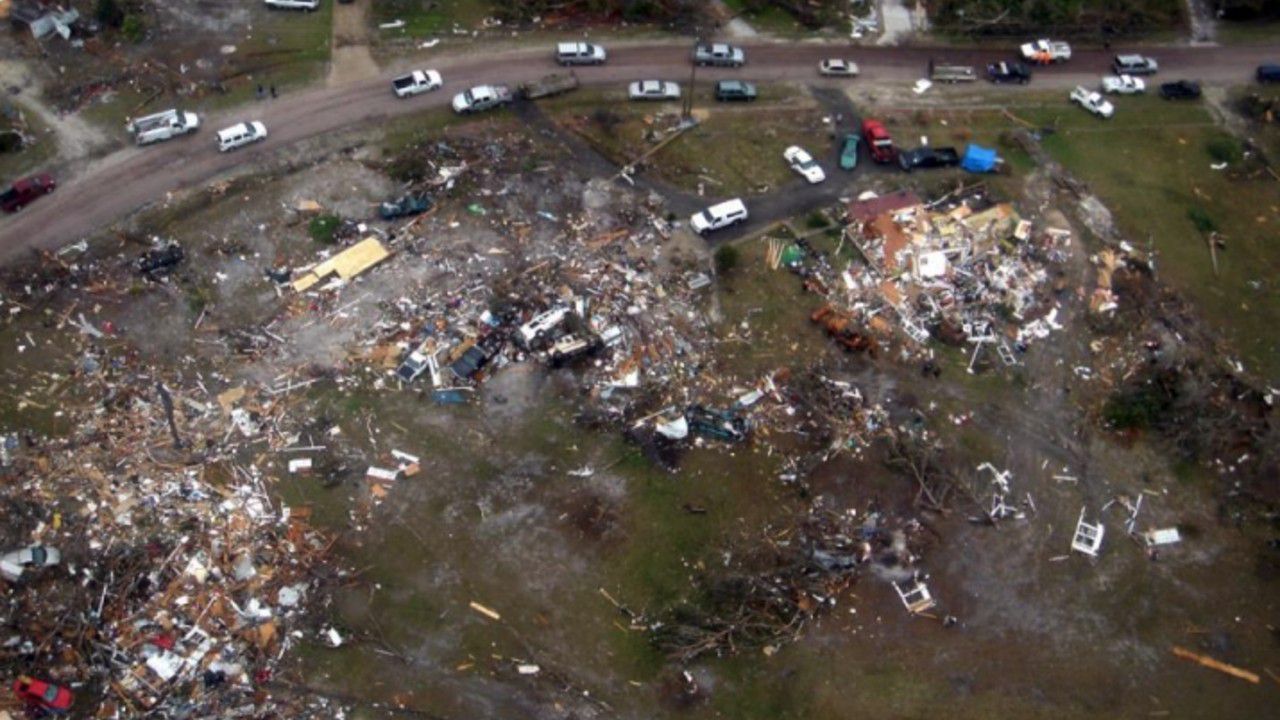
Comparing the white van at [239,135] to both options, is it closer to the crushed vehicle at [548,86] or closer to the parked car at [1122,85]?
the crushed vehicle at [548,86]

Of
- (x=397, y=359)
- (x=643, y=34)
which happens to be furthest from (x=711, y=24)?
(x=397, y=359)

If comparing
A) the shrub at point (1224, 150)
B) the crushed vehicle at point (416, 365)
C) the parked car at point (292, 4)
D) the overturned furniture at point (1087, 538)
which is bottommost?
the overturned furniture at point (1087, 538)

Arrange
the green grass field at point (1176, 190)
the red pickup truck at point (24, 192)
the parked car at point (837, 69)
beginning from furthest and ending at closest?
1. the parked car at point (837, 69)
2. the green grass field at point (1176, 190)
3. the red pickup truck at point (24, 192)

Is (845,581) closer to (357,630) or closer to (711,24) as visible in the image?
(357,630)

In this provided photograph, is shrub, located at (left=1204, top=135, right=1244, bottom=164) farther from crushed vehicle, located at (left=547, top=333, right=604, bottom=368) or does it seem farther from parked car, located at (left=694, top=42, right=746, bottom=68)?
crushed vehicle, located at (left=547, top=333, right=604, bottom=368)

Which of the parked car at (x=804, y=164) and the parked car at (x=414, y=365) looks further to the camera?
the parked car at (x=804, y=164)

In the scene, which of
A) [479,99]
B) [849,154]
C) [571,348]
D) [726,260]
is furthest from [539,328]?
[849,154]

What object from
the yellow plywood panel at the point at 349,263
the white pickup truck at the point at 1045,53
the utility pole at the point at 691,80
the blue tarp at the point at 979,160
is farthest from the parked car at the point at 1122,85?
the yellow plywood panel at the point at 349,263

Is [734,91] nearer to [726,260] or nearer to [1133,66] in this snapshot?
[726,260]

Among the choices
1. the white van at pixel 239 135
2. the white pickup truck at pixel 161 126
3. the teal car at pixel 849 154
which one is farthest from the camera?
the teal car at pixel 849 154
